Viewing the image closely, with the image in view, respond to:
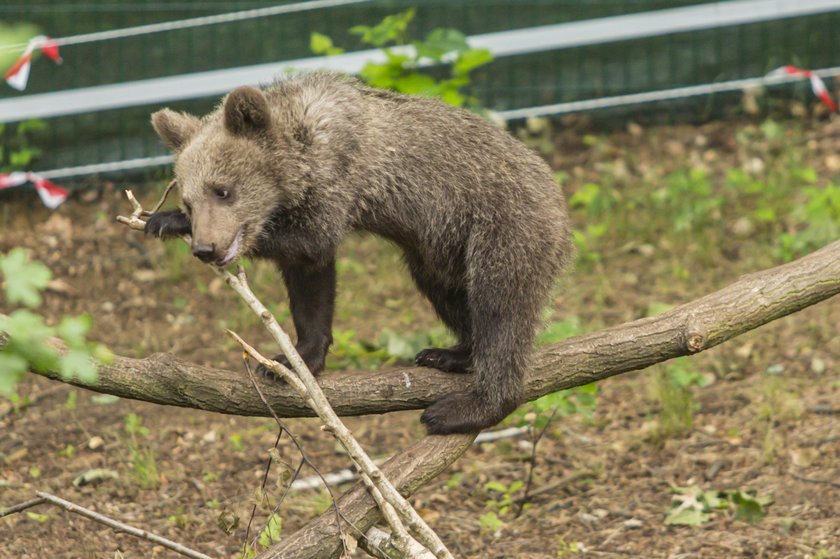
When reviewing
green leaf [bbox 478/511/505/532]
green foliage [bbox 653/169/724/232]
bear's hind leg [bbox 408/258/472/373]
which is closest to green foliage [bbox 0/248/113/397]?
bear's hind leg [bbox 408/258/472/373]

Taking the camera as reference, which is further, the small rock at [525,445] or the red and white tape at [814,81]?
the red and white tape at [814,81]

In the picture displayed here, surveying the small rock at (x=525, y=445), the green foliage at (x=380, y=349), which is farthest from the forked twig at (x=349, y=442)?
the green foliage at (x=380, y=349)

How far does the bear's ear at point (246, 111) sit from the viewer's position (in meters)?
4.03

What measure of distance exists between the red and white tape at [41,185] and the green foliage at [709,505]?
14.9 ft

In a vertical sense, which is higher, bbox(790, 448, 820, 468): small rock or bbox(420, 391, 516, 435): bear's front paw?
bbox(420, 391, 516, 435): bear's front paw

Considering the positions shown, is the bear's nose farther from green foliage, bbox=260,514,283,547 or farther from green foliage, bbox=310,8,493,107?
green foliage, bbox=310,8,493,107

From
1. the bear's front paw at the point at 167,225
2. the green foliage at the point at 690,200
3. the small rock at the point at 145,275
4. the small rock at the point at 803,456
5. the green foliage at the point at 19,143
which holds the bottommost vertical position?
the small rock at the point at 803,456

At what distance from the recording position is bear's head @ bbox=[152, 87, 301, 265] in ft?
12.9

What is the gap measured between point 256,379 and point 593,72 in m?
5.27

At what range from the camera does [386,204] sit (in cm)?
439

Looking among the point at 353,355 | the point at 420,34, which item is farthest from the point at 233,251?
the point at 420,34

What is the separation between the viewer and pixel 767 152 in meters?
8.17

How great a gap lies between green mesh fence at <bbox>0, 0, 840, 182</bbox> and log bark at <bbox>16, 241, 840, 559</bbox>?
173 inches

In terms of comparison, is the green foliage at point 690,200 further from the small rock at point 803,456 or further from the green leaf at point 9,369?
the green leaf at point 9,369
